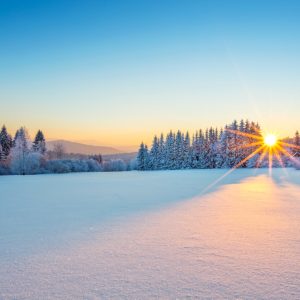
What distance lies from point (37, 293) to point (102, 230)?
2.72 metres

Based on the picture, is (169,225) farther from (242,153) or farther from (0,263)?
(242,153)

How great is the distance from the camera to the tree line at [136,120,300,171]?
60.1 meters

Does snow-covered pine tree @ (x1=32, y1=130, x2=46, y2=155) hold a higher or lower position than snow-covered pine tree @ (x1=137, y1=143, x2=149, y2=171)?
higher

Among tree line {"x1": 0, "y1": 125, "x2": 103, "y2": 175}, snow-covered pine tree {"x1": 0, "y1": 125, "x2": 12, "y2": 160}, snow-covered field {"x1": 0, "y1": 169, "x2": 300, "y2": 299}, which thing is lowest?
snow-covered field {"x1": 0, "y1": 169, "x2": 300, "y2": 299}

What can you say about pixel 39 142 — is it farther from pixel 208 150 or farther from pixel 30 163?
pixel 208 150

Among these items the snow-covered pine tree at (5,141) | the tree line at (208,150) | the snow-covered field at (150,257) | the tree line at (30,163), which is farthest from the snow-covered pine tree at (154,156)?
the snow-covered field at (150,257)

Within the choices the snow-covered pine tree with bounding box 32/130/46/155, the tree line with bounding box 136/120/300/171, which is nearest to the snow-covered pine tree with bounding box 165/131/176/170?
the tree line with bounding box 136/120/300/171

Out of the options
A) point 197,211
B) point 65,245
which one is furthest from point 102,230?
point 197,211

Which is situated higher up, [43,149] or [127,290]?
[43,149]

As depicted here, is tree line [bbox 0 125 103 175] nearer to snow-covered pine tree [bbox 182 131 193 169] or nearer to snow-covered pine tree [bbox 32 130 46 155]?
snow-covered pine tree [bbox 32 130 46 155]

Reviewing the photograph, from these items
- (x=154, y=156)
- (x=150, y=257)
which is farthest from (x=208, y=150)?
(x=150, y=257)

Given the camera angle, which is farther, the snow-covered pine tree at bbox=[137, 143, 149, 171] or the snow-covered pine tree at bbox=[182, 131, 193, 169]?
the snow-covered pine tree at bbox=[137, 143, 149, 171]

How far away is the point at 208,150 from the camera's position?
62719mm

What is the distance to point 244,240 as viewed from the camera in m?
4.63
